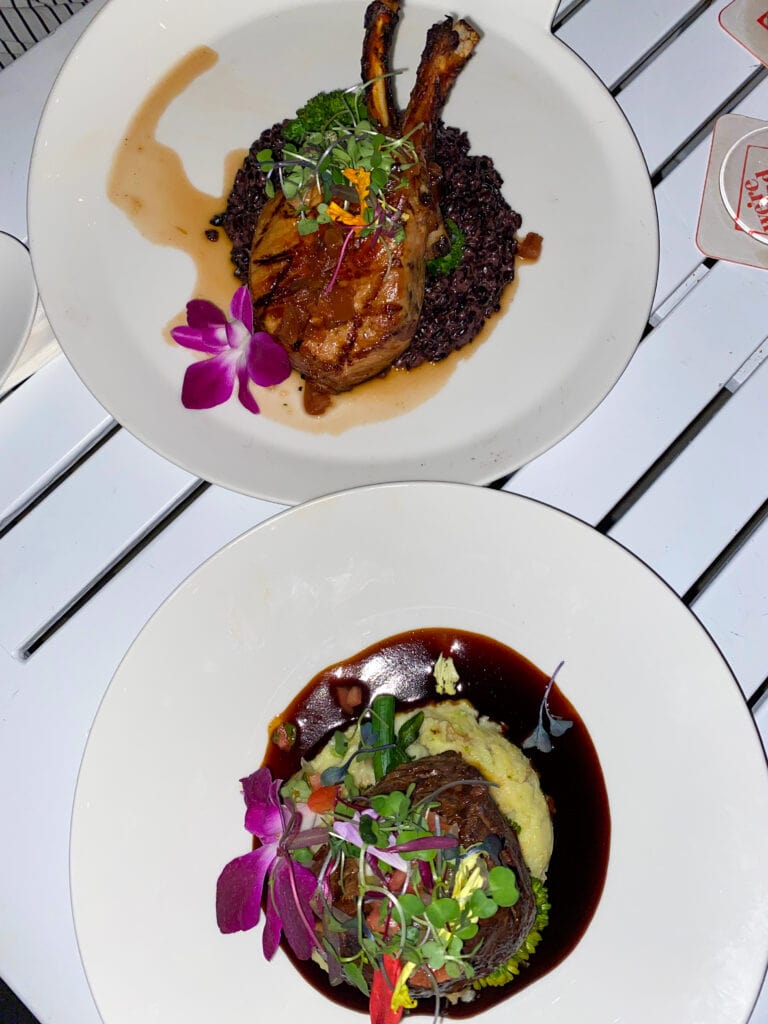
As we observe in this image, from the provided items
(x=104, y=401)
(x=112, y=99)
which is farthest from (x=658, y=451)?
(x=112, y=99)

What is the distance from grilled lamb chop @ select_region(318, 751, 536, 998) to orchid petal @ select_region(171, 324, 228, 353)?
1.32 m

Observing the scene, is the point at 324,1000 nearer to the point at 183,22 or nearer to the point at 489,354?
the point at 489,354

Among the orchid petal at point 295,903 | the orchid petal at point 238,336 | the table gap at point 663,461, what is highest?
the orchid petal at point 238,336

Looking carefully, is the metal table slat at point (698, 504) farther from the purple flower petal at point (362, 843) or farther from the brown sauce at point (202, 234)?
the purple flower petal at point (362, 843)

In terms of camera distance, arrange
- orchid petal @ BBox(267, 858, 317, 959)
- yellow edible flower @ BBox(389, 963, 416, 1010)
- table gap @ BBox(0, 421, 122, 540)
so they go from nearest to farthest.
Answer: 1. yellow edible flower @ BBox(389, 963, 416, 1010)
2. orchid petal @ BBox(267, 858, 317, 959)
3. table gap @ BBox(0, 421, 122, 540)

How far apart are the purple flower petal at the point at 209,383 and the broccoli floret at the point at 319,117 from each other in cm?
67

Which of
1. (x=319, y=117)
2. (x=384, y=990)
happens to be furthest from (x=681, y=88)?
(x=384, y=990)

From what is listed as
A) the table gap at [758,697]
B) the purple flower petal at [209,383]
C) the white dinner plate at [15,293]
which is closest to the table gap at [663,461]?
the table gap at [758,697]

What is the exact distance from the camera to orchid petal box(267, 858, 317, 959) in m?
2.07

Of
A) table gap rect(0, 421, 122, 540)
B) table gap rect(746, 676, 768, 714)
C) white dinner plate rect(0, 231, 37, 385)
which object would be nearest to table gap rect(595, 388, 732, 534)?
table gap rect(746, 676, 768, 714)

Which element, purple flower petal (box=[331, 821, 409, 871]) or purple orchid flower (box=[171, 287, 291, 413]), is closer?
purple flower petal (box=[331, 821, 409, 871])

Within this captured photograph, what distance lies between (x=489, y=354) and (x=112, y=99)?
53.3 inches

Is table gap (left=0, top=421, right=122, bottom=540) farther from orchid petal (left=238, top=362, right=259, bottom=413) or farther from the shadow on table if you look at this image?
the shadow on table

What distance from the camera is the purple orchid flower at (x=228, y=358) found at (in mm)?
2393
